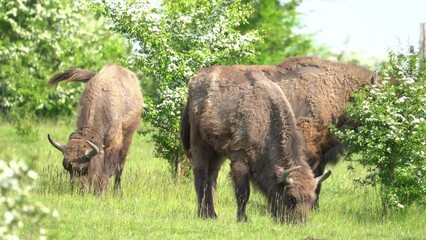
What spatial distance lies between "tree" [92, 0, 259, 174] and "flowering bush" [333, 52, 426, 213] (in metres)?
3.52

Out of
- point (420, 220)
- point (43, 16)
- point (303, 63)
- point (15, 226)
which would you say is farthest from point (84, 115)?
point (43, 16)

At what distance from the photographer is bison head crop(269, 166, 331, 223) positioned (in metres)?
12.5

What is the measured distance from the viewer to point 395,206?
14141 millimetres

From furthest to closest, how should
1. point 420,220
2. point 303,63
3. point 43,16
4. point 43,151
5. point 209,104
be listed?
point 43,16 < point 43,151 < point 303,63 < point 420,220 < point 209,104

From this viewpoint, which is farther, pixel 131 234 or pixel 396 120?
pixel 396 120

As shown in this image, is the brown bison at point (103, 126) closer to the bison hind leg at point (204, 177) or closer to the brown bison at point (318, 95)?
the bison hind leg at point (204, 177)

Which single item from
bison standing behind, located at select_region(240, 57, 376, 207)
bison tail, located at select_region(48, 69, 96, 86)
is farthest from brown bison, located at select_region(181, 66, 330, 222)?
bison tail, located at select_region(48, 69, 96, 86)

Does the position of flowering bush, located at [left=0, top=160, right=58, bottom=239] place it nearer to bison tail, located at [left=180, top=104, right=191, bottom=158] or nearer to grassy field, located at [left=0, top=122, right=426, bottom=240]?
grassy field, located at [left=0, top=122, right=426, bottom=240]

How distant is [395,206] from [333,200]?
204 cm

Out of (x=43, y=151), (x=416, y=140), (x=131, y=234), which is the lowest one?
(x=43, y=151)

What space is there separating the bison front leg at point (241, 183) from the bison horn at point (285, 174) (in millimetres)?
414

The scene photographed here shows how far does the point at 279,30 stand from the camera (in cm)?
3556

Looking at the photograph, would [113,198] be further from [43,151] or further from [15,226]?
[15,226]

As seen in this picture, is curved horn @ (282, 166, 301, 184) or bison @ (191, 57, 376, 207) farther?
bison @ (191, 57, 376, 207)
